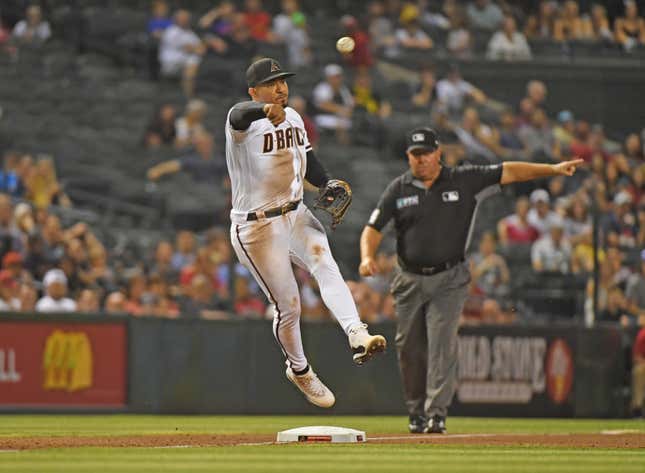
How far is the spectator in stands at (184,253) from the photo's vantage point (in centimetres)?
1684

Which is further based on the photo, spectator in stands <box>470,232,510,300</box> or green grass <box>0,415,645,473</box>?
spectator in stands <box>470,232,510,300</box>

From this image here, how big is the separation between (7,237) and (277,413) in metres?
3.58

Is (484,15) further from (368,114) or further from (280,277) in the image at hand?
(280,277)

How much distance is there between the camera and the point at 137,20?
21750 millimetres

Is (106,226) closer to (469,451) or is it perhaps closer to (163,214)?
(163,214)

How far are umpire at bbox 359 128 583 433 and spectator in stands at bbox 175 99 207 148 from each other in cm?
867

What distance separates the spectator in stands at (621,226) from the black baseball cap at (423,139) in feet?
23.0

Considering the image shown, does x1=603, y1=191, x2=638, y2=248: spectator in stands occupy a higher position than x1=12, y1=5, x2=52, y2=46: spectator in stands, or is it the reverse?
x1=12, y1=5, x2=52, y2=46: spectator in stands

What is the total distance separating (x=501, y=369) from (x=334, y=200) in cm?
693

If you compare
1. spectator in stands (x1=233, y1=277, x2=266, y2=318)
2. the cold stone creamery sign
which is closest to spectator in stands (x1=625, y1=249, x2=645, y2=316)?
the cold stone creamery sign

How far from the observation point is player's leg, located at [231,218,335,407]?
9.26 m

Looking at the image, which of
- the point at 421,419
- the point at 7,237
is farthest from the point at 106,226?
the point at 421,419

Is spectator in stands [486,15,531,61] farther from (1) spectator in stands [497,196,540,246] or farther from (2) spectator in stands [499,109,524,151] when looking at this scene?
(1) spectator in stands [497,196,540,246]

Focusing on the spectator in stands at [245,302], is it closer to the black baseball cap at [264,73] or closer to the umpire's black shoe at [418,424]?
the umpire's black shoe at [418,424]
